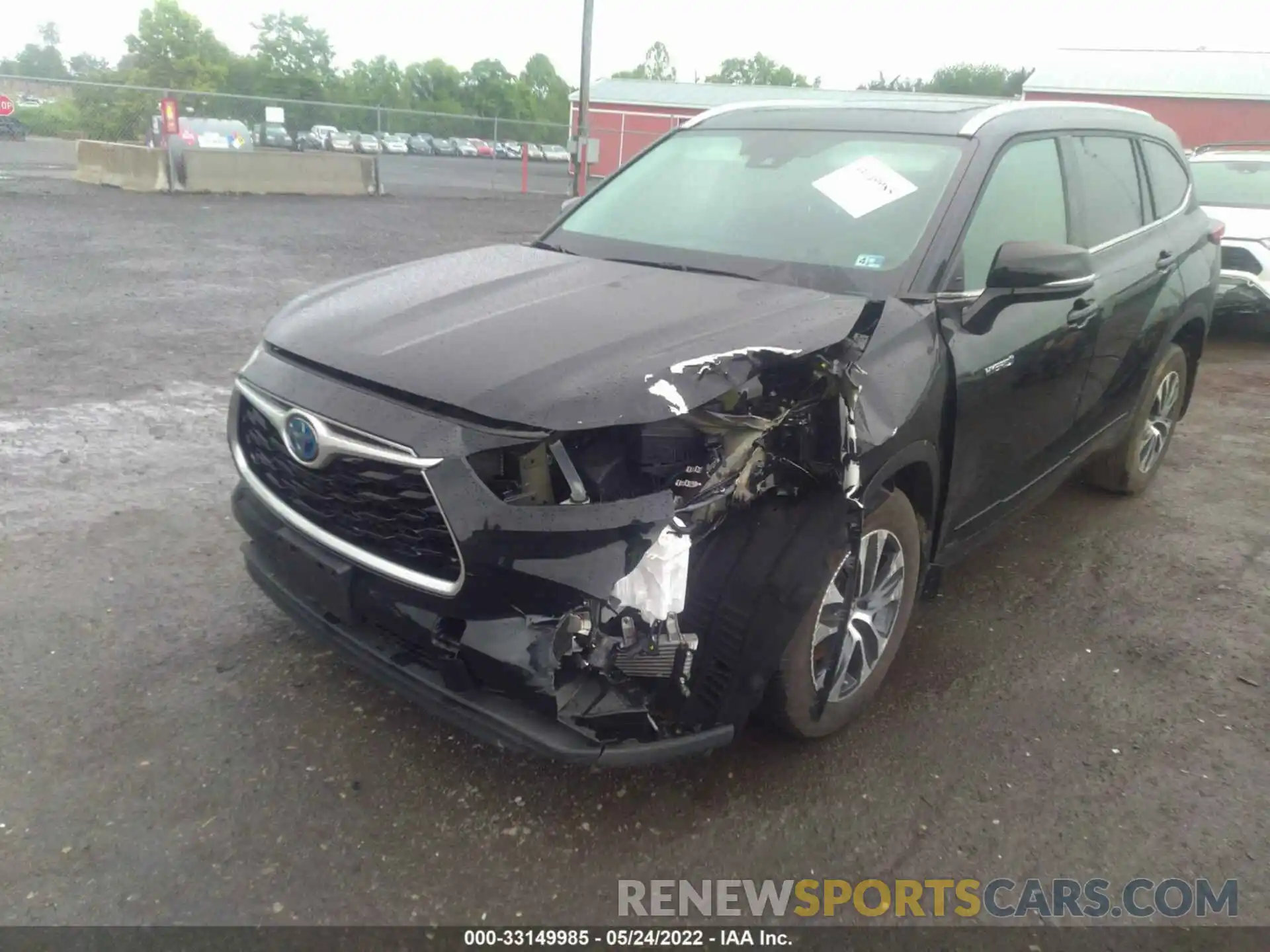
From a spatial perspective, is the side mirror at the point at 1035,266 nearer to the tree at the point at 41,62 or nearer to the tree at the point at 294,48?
the tree at the point at 294,48

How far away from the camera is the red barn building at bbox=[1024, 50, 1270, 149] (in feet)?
118

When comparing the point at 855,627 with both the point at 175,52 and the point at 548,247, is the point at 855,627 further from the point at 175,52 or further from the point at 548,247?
the point at 175,52

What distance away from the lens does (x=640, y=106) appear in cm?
4353

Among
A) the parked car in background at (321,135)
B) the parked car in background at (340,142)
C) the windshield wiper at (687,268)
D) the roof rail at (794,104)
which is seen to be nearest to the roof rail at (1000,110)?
the roof rail at (794,104)

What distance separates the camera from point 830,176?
11.4ft

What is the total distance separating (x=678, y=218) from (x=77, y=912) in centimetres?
292

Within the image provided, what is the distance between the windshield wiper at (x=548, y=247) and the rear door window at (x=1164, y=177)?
287 cm

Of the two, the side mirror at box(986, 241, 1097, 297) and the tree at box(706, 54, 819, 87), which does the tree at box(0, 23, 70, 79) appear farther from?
the side mirror at box(986, 241, 1097, 297)

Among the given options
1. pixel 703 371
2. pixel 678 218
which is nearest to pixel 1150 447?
pixel 678 218

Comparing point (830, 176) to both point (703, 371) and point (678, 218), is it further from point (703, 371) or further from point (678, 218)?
point (703, 371)

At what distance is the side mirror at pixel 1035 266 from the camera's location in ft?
9.71

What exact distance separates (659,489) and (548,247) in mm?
1786

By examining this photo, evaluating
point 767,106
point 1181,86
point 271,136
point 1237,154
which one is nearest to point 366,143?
point 271,136

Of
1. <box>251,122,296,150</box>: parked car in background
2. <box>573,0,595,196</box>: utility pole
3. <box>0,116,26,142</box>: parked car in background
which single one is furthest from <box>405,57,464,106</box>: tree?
<box>573,0,595,196</box>: utility pole
